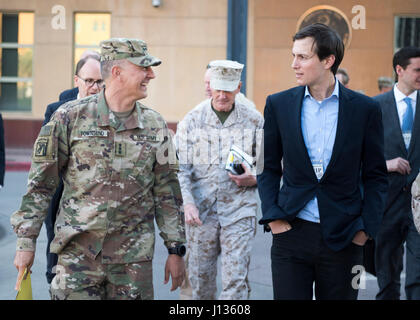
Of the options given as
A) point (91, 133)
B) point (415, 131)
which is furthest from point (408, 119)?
point (91, 133)

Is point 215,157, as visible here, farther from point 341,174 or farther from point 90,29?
point 90,29

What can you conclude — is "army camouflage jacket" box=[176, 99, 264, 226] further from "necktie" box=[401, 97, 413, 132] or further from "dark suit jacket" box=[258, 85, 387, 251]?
"dark suit jacket" box=[258, 85, 387, 251]

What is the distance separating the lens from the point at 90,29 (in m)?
20.2

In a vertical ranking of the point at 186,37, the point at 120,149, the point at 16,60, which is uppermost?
the point at 186,37

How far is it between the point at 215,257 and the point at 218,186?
23.2 inches

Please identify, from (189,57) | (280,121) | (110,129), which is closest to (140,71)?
(110,129)

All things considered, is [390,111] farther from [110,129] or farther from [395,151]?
[110,129]

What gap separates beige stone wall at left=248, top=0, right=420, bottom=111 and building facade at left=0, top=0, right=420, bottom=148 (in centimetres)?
3

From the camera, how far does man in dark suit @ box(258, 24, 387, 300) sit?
3863mm

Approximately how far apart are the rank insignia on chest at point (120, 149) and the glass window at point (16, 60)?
17520 mm

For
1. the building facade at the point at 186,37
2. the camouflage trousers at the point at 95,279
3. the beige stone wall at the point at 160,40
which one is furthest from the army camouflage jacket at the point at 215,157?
the beige stone wall at the point at 160,40

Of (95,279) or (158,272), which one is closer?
(95,279)

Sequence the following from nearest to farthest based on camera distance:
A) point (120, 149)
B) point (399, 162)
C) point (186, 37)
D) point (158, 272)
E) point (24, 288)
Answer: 1. point (24, 288)
2. point (120, 149)
3. point (399, 162)
4. point (158, 272)
5. point (186, 37)

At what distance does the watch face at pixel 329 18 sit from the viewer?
1950cm
